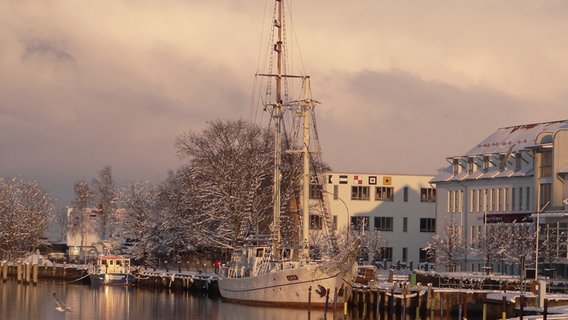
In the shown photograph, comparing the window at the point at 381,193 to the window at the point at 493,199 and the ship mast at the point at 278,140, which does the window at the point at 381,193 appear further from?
the ship mast at the point at 278,140

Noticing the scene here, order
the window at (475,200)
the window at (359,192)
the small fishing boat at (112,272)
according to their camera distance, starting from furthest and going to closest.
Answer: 1. the window at (359,192)
2. the small fishing boat at (112,272)
3. the window at (475,200)

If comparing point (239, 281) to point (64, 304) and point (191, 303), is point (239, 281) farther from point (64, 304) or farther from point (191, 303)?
point (64, 304)

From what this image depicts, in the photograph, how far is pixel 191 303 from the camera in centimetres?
9062

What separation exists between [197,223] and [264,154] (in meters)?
8.95

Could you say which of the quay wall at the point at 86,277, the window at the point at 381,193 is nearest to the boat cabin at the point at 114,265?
the quay wall at the point at 86,277

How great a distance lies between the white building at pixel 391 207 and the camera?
136375 millimetres

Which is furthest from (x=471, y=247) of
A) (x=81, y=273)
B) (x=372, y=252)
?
(x=81, y=273)

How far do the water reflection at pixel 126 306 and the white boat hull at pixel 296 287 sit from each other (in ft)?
3.10

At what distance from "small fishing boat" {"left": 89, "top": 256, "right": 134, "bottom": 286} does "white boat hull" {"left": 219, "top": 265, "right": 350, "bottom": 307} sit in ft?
96.8

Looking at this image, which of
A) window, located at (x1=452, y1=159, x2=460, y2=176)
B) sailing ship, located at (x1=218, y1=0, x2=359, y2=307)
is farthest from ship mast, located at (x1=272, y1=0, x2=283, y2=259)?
window, located at (x1=452, y1=159, x2=460, y2=176)

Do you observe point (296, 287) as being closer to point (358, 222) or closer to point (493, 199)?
point (493, 199)

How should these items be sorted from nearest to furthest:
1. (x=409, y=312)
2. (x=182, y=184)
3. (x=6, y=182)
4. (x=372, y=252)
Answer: (x=409, y=312)
(x=182, y=184)
(x=372, y=252)
(x=6, y=182)

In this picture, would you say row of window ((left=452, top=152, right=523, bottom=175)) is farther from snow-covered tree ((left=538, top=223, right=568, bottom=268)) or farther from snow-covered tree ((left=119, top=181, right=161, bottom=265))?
snow-covered tree ((left=119, top=181, right=161, bottom=265))

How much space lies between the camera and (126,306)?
86375 mm
